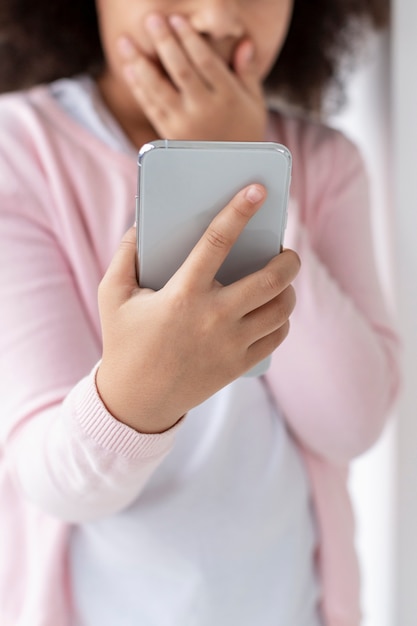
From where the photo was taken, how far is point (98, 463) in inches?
16.0

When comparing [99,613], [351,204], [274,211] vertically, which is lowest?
[99,613]

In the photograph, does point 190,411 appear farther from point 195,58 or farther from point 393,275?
point 393,275

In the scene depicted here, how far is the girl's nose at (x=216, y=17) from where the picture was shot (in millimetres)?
533

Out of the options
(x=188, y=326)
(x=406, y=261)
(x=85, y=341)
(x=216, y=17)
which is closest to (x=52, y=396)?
(x=85, y=341)

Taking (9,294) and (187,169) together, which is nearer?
(187,169)

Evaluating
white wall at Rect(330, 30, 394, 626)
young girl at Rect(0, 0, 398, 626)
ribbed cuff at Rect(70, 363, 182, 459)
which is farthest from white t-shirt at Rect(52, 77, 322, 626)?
white wall at Rect(330, 30, 394, 626)

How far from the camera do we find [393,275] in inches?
31.8

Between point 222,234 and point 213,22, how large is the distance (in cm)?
26

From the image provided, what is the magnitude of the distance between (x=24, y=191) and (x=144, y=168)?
0.24 m

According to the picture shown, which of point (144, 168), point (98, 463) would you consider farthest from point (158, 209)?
point (98, 463)

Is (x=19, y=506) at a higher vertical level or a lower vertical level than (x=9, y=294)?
lower

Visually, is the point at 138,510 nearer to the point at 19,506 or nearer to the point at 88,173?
the point at 19,506

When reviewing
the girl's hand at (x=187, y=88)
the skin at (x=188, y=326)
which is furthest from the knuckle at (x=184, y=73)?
the skin at (x=188, y=326)

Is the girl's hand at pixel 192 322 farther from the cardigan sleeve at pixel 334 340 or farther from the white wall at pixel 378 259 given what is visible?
the white wall at pixel 378 259
